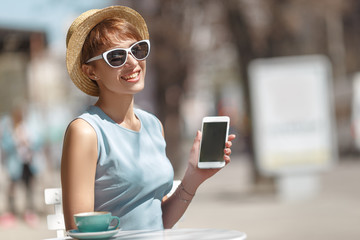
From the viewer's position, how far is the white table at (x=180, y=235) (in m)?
2.48

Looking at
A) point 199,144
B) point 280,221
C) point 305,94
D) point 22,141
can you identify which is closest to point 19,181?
point 22,141

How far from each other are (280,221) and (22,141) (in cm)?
398

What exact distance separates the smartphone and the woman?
0.11 ft

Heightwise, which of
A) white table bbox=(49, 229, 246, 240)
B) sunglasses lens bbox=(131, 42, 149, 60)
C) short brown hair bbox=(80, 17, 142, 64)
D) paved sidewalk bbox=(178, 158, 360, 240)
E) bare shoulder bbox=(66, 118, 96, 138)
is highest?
short brown hair bbox=(80, 17, 142, 64)

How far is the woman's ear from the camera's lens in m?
2.91

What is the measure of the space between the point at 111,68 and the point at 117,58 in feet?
0.17

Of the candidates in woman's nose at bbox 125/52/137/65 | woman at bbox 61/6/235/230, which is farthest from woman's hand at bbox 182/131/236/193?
woman's nose at bbox 125/52/137/65

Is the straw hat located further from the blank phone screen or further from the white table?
the white table

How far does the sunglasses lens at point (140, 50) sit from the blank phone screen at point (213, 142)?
1.34 feet

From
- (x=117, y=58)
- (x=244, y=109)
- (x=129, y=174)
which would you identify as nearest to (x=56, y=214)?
(x=129, y=174)

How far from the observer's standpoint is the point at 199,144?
283 centimetres

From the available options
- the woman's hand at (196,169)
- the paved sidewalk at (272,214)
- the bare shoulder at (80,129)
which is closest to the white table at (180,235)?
the woman's hand at (196,169)

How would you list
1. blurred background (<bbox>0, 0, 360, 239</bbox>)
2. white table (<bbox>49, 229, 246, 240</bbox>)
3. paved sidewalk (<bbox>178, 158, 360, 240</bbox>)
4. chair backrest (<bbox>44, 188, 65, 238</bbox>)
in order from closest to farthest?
white table (<bbox>49, 229, 246, 240</bbox>), chair backrest (<bbox>44, 188, 65, 238</bbox>), paved sidewalk (<bbox>178, 158, 360, 240</bbox>), blurred background (<bbox>0, 0, 360, 239</bbox>)

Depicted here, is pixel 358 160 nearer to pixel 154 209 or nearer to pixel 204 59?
pixel 204 59
